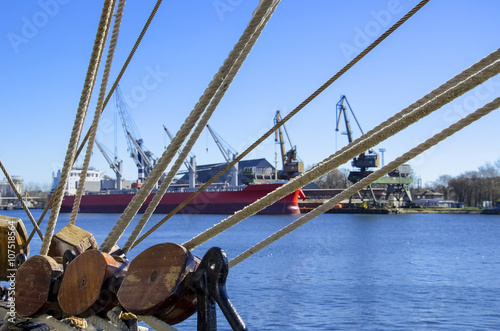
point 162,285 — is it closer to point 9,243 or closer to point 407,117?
point 407,117

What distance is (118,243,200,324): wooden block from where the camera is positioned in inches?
57.4

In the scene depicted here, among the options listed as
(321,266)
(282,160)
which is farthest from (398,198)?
(321,266)

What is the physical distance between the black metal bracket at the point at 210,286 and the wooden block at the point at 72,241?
108 centimetres

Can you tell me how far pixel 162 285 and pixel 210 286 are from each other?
15 cm

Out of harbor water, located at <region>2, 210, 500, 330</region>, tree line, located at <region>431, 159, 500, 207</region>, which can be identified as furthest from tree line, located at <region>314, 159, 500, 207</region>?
harbor water, located at <region>2, 210, 500, 330</region>

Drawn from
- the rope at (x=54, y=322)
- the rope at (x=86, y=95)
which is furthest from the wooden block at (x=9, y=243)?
the rope at (x=54, y=322)

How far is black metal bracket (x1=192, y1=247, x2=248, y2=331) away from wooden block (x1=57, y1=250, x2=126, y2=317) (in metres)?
0.38

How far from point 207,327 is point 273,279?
40.0ft

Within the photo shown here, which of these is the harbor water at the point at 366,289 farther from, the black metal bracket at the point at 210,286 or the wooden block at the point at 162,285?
the black metal bracket at the point at 210,286

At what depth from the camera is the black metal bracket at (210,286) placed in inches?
54.8

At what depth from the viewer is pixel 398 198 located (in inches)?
2376

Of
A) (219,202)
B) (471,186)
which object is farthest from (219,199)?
(471,186)

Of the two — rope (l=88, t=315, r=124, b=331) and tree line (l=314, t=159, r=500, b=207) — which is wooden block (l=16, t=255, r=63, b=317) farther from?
tree line (l=314, t=159, r=500, b=207)

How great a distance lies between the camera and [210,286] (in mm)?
1406
